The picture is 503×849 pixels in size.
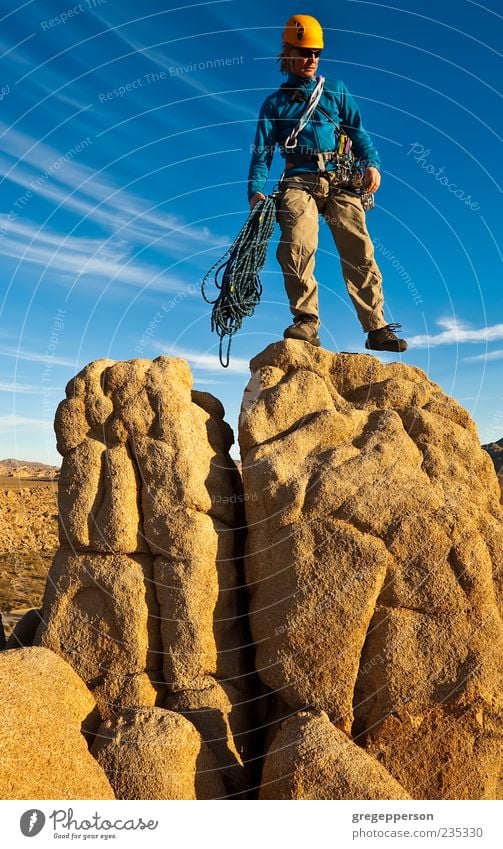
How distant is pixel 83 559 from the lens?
730 cm

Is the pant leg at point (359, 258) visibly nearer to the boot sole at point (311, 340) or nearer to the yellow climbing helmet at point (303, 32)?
the boot sole at point (311, 340)

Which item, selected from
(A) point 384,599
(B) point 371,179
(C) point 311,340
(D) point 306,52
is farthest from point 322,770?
(D) point 306,52

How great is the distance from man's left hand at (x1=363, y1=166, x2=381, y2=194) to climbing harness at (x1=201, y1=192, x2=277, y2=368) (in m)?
1.23

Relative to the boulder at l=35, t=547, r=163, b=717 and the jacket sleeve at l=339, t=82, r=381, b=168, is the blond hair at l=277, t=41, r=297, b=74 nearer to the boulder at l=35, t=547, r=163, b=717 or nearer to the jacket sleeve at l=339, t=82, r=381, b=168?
the jacket sleeve at l=339, t=82, r=381, b=168

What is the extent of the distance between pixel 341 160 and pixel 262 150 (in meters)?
1.03

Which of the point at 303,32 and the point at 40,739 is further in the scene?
the point at 303,32

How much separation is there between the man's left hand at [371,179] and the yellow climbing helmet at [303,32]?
Result: 159 cm

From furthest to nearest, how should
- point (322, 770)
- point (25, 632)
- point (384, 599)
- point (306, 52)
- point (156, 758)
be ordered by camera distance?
1. point (306, 52)
2. point (25, 632)
3. point (384, 599)
4. point (156, 758)
5. point (322, 770)

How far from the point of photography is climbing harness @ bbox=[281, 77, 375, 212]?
8.98 m

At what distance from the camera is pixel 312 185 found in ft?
29.5

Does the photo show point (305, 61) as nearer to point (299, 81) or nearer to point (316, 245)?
point (299, 81)

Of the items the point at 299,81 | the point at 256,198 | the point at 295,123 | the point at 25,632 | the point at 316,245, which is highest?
the point at 299,81

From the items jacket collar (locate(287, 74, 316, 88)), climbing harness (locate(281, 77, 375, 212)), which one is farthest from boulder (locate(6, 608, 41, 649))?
jacket collar (locate(287, 74, 316, 88))

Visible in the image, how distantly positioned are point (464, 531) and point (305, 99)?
Answer: 226 inches
